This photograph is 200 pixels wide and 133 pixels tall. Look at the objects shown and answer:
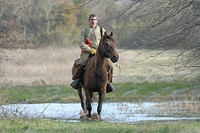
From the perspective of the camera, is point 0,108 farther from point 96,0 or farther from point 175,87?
point 175,87

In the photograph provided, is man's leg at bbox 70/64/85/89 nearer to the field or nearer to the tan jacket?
the tan jacket

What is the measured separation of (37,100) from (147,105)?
20.6 feet

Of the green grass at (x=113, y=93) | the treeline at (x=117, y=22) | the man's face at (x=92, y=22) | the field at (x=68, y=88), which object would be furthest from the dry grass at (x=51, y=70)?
the man's face at (x=92, y=22)

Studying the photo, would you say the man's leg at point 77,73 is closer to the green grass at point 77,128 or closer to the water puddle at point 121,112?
the water puddle at point 121,112

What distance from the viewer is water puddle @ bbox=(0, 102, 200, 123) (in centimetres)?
1809

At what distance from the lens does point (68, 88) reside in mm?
32594

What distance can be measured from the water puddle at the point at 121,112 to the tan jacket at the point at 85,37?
6.29 ft

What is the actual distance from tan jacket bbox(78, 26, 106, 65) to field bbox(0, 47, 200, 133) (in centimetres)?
101

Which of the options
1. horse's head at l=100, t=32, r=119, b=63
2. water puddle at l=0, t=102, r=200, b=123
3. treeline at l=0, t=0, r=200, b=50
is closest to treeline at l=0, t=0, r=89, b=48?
treeline at l=0, t=0, r=200, b=50

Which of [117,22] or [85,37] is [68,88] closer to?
[85,37]

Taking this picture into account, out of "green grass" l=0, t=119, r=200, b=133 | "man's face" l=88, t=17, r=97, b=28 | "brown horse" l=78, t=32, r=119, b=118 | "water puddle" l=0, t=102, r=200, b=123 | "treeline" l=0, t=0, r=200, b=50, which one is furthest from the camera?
"man's face" l=88, t=17, r=97, b=28

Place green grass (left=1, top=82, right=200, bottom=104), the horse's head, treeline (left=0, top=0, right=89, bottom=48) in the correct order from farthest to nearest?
treeline (left=0, top=0, right=89, bottom=48) < green grass (left=1, top=82, right=200, bottom=104) < the horse's head

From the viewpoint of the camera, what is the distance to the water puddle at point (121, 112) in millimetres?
18092

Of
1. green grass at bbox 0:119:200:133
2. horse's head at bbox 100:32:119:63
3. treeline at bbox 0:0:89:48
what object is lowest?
green grass at bbox 0:119:200:133
